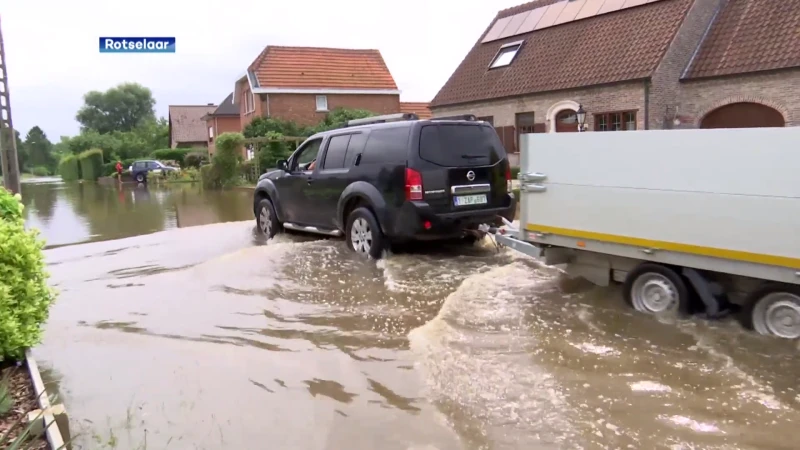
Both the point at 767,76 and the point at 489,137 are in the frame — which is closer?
the point at 489,137

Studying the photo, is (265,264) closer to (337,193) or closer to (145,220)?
(337,193)

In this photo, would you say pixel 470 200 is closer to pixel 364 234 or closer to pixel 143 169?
pixel 364 234

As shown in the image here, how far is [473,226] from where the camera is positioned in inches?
325

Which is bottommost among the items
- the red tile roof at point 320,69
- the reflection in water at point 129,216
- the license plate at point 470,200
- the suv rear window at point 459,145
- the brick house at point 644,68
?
the reflection in water at point 129,216

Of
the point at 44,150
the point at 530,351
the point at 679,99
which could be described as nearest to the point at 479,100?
the point at 679,99

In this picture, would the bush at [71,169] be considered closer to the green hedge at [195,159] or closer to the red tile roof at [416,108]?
the green hedge at [195,159]

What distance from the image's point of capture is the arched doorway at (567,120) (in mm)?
22875

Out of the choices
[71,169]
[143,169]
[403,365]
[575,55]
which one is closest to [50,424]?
[403,365]

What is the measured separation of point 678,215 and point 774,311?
99cm

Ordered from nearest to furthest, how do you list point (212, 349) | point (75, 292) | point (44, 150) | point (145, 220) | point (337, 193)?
point (212, 349) < point (75, 292) < point (337, 193) < point (145, 220) < point (44, 150)

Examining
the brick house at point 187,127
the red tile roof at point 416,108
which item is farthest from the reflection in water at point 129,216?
the brick house at point 187,127

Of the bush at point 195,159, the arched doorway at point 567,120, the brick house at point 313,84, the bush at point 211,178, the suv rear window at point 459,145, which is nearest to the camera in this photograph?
the suv rear window at point 459,145

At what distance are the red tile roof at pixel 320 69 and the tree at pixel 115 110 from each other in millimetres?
76058

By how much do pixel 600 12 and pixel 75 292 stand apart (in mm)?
20870
